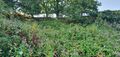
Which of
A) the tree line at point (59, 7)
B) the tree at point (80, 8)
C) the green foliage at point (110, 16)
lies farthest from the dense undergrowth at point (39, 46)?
the green foliage at point (110, 16)

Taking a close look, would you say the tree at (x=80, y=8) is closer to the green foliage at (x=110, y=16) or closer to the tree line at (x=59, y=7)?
the tree line at (x=59, y=7)

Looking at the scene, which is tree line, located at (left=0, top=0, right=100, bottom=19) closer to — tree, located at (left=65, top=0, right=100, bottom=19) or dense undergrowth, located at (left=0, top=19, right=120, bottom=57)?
tree, located at (left=65, top=0, right=100, bottom=19)

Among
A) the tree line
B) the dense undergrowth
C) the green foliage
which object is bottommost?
the green foliage

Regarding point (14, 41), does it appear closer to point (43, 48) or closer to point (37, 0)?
point (43, 48)

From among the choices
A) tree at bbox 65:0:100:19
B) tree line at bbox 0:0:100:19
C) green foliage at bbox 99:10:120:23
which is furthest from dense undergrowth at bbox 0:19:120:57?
green foliage at bbox 99:10:120:23

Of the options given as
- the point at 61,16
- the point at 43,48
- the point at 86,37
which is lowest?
the point at 61,16

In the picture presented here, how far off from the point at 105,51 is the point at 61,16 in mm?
11600

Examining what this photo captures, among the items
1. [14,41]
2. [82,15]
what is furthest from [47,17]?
[14,41]

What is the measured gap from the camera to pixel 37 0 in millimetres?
19188

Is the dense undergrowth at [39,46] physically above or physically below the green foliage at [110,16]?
above

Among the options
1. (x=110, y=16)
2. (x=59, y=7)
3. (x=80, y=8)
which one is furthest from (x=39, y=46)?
(x=110, y=16)

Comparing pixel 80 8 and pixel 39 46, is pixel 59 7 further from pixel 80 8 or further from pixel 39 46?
pixel 39 46

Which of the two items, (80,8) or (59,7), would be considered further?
(59,7)

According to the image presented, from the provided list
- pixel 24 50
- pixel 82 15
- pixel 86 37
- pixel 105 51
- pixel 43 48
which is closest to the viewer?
pixel 24 50
